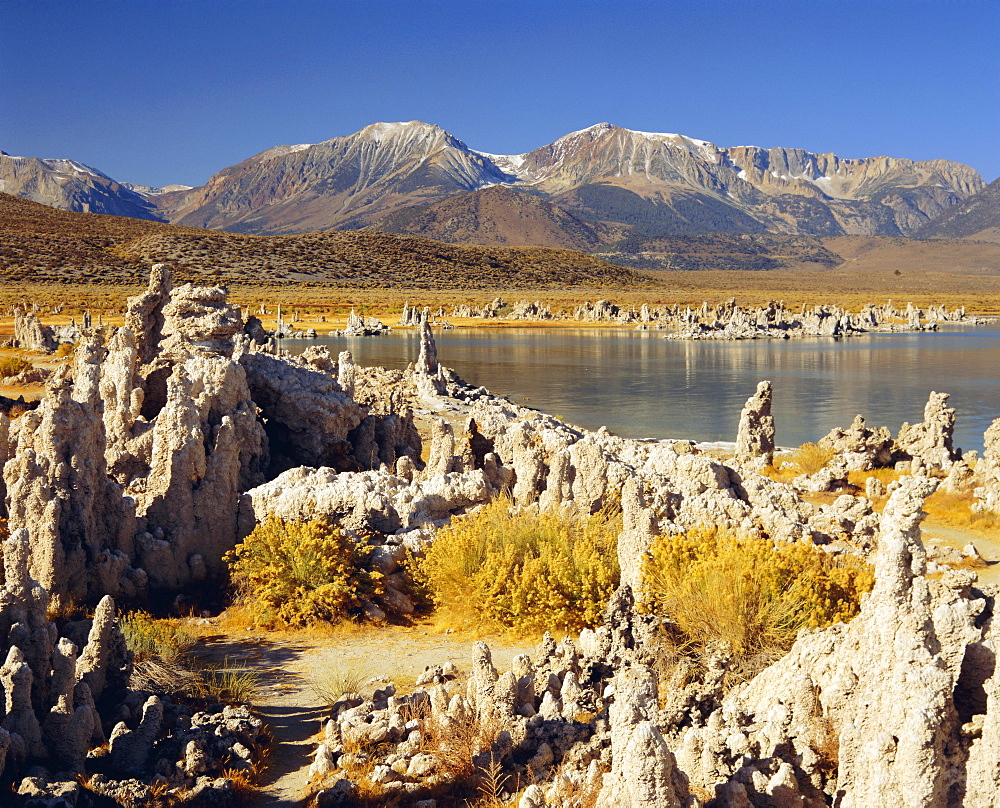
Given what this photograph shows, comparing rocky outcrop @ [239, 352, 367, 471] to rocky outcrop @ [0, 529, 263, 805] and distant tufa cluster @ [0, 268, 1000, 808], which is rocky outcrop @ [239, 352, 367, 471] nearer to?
distant tufa cluster @ [0, 268, 1000, 808]

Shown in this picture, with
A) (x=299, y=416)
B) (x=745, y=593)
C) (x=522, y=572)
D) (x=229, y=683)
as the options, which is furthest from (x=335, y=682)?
(x=299, y=416)

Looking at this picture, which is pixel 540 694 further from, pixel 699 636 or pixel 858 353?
pixel 858 353

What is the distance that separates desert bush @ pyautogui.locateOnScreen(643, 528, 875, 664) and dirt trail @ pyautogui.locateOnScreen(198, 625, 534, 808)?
1421 mm

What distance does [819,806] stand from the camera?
13.6 ft

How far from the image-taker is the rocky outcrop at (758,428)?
16.8 meters

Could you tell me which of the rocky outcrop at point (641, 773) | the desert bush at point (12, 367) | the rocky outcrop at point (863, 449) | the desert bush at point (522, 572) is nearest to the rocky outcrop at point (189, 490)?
the desert bush at point (522, 572)

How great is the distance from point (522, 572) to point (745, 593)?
2.09 metres

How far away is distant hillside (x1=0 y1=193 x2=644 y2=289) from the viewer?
84938 mm

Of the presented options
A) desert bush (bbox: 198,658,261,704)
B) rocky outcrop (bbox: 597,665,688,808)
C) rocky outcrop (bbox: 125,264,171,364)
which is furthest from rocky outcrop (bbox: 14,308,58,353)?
rocky outcrop (bbox: 597,665,688,808)

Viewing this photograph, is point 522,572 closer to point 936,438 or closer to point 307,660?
point 307,660

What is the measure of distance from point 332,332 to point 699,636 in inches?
1971

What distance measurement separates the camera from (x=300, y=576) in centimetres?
780

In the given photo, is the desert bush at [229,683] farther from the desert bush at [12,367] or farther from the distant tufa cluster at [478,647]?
the desert bush at [12,367]

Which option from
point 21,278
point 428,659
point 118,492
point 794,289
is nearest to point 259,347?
point 118,492
